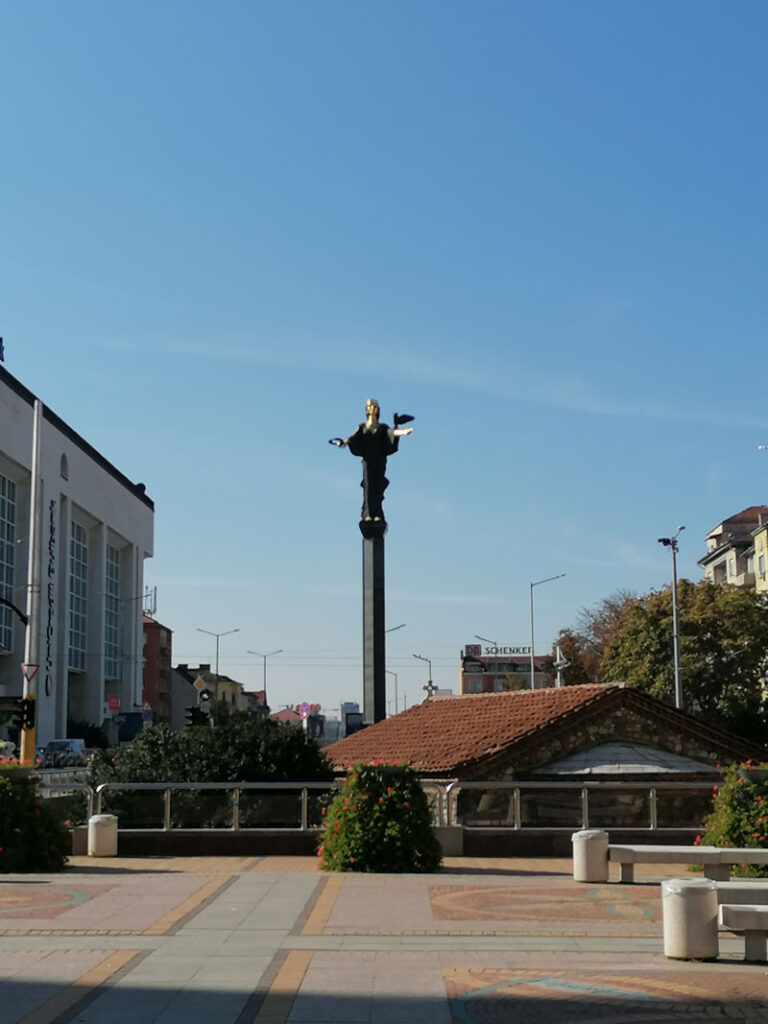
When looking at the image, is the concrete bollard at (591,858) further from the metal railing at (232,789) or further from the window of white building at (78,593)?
the window of white building at (78,593)

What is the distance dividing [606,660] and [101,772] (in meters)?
44.7

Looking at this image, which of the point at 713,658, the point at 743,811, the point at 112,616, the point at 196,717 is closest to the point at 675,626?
the point at 713,658

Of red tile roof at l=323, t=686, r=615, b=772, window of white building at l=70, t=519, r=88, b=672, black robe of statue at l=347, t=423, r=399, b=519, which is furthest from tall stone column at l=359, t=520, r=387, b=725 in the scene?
window of white building at l=70, t=519, r=88, b=672

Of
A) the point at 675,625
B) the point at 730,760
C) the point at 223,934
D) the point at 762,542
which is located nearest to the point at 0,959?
the point at 223,934

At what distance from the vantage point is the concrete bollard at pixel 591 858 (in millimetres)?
16875

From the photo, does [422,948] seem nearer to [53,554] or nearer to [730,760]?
[730,760]

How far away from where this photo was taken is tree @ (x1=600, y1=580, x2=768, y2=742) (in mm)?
58312

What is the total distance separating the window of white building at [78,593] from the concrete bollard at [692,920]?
7853 cm

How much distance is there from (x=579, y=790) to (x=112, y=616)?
79.2m

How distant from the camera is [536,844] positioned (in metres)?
20.8

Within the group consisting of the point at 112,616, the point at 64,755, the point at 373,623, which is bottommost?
the point at 64,755

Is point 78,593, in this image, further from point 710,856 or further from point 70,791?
point 710,856

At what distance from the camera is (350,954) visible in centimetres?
1112

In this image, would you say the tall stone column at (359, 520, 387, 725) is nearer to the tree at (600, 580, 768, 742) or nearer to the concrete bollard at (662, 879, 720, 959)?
the tree at (600, 580, 768, 742)
